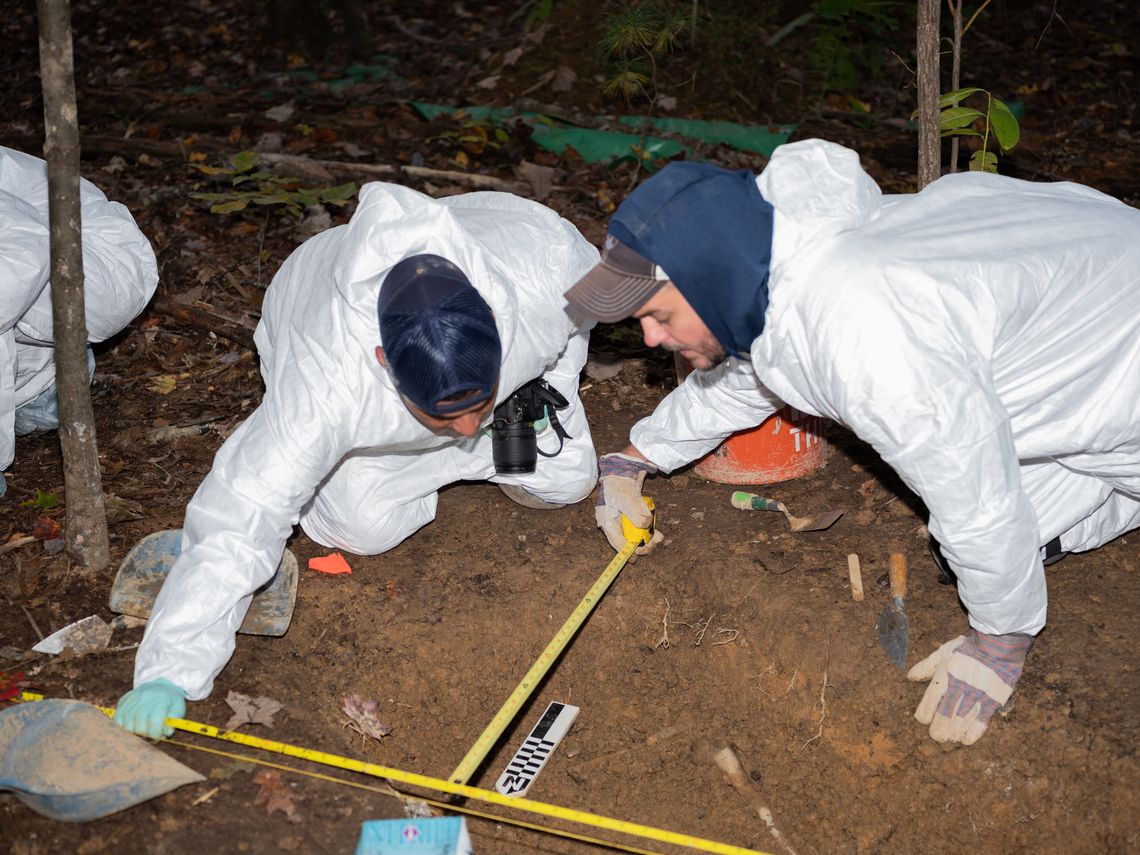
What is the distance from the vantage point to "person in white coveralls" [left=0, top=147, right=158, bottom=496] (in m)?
3.64

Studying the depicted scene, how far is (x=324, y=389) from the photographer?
2.85 meters

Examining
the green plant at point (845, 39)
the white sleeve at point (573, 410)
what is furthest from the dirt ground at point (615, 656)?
the green plant at point (845, 39)

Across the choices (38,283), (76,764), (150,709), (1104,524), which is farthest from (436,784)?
(38,283)

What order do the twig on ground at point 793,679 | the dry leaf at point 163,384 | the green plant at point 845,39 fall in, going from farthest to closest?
the green plant at point 845,39 < the dry leaf at point 163,384 < the twig on ground at point 793,679

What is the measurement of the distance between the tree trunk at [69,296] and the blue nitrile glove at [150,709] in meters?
0.83

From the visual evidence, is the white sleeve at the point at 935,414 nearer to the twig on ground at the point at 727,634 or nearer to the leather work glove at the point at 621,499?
the twig on ground at the point at 727,634

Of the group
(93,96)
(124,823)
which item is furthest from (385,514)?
(93,96)

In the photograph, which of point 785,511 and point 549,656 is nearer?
point 549,656

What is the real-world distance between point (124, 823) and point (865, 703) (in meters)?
2.12

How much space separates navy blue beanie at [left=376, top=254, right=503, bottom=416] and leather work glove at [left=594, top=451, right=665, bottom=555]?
97cm

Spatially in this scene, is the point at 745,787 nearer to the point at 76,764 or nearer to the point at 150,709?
the point at 150,709

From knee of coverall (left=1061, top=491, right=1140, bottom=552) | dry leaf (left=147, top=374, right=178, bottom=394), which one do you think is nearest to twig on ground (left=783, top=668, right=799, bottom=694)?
knee of coverall (left=1061, top=491, right=1140, bottom=552)

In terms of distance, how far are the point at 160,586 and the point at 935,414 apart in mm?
2391

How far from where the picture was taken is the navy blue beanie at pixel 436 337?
262 cm
